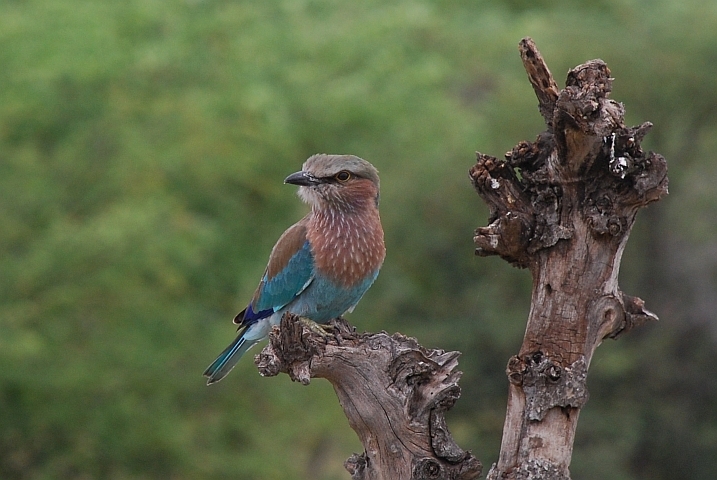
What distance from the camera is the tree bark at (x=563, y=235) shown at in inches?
208

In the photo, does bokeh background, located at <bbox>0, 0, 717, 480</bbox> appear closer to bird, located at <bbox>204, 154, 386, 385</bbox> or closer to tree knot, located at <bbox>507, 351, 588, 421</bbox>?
bird, located at <bbox>204, 154, 386, 385</bbox>

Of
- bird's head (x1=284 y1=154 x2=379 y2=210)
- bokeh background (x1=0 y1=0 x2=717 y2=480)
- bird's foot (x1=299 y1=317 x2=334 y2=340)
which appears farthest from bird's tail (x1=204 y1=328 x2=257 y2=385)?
bokeh background (x1=0 y1=0 x2=717 y2=480)

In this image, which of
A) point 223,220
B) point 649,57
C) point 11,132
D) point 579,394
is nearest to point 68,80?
point 11,132

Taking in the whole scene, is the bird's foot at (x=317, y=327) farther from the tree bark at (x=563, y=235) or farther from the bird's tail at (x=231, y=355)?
the tree bark at (x=563, y=235)

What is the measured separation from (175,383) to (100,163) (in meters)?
3.52

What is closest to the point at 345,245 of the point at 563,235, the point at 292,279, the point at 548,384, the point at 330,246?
the point at 330,246

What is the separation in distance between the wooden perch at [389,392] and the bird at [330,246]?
1282 mm

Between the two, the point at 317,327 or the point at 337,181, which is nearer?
the point at 317,327

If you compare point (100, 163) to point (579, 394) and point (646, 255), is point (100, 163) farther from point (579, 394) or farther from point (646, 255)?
point (579, 394)

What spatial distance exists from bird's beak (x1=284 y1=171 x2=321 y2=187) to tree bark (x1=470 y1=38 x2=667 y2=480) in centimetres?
162

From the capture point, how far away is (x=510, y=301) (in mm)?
20625

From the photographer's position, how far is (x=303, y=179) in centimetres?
698

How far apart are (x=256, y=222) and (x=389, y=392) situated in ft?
51.3

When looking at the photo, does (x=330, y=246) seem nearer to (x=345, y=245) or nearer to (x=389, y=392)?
(x=345, y=245)
